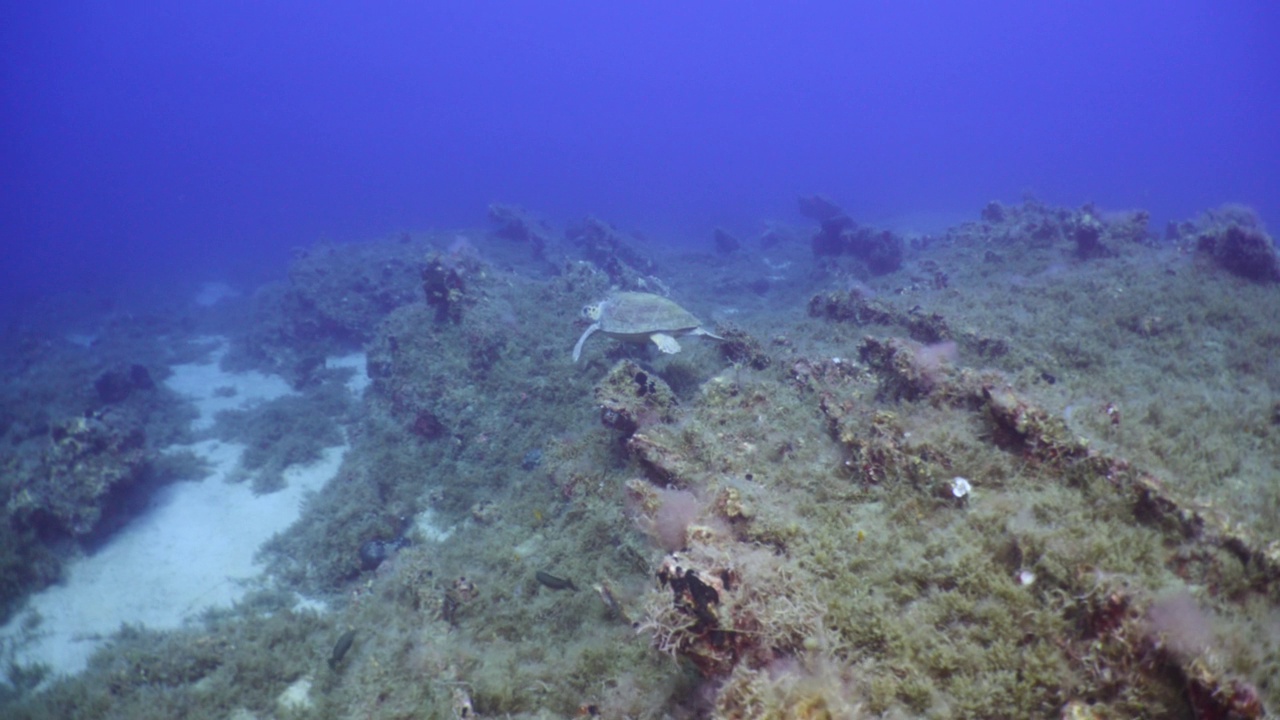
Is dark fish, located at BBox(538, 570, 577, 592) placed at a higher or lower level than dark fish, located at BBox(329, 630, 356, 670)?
higher

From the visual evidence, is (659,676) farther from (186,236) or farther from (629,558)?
(186,236)

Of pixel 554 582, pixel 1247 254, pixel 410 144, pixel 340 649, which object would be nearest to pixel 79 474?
pixel 340 649

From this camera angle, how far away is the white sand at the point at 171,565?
8.47m

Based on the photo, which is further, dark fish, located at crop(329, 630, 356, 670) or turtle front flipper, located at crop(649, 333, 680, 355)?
turtle front flipper, located at crop(649, 333, 680, 355)

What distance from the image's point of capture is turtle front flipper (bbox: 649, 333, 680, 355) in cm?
970

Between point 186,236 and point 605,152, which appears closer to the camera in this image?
point 186,236

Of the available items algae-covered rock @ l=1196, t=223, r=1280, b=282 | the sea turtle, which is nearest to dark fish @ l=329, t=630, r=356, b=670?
the sea turtle

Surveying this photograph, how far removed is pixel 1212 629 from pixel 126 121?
276 m

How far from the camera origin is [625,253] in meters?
27.1

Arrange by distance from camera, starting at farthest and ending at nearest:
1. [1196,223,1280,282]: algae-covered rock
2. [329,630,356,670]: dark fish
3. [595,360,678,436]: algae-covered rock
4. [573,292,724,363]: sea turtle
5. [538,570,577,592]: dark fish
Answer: [1196,223,1280,282]: algae-covered rock < [573,292,724,363]: sea turtle < [595,360,678,436]: algae-covered rock < [329,630,356,670]: dark fish < [538,570,577,592]: dark fish

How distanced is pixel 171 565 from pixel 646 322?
34.4 feet

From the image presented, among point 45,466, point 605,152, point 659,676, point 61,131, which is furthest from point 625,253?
point 61,131

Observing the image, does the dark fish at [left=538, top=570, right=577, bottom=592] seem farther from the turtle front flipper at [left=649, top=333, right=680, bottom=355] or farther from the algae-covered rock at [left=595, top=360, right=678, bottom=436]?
the turtle front flipper at [left=649, top=333, right=680, bottom=355]

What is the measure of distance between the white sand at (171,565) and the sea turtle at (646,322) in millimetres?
7651
